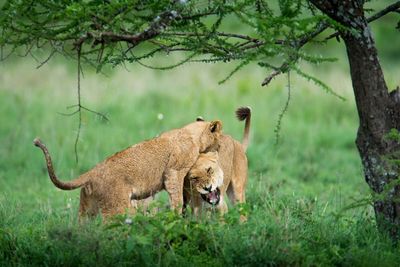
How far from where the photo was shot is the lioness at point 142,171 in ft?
21.9

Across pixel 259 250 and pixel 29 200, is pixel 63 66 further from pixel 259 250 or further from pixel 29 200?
pixel 259 250

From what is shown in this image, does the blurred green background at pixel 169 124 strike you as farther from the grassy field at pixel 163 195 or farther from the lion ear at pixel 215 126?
the lion ear at pixel 215 126

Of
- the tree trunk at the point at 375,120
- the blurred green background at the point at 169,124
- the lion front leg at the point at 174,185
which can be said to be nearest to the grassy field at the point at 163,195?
the blurred green background at the point at 169,124

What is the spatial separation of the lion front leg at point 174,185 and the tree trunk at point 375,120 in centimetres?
155

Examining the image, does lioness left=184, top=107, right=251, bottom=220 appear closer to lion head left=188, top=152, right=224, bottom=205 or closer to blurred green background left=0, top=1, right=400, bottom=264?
lion head left=188, top=152, right=224, bottom=205

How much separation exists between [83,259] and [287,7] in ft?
7.10

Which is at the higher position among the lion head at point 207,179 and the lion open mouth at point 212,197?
the lion head at point 207,179

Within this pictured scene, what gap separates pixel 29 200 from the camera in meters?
9.10

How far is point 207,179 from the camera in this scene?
711cm

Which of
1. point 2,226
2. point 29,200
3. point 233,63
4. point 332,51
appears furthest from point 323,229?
point 332,51

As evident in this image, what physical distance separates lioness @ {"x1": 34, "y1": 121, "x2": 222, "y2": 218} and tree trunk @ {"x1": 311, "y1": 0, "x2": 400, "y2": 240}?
5.05 ft

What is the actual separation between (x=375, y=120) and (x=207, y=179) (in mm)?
1507

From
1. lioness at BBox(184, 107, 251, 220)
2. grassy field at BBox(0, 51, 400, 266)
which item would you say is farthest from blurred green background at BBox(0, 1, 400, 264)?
lioness at BBox(184, 107, 251, 220)

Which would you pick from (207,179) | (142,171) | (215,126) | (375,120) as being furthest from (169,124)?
(375,120)
